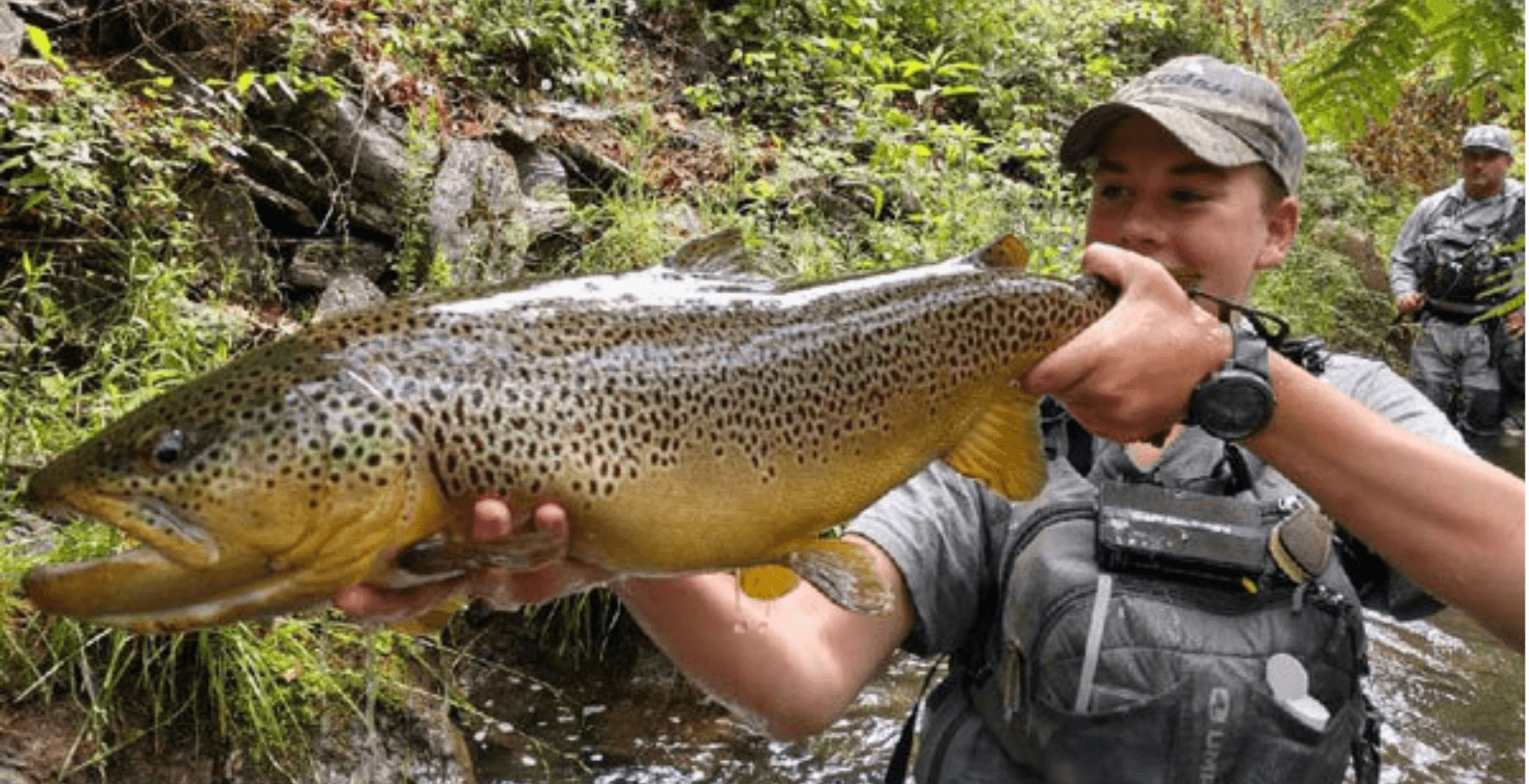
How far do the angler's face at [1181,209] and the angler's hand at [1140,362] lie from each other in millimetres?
772

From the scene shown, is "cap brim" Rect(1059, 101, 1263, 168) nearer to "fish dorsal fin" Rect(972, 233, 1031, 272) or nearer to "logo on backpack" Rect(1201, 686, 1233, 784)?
"fish dorsal fin" Rect(972, 233, 1031, 272)

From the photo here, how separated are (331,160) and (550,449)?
196 inches

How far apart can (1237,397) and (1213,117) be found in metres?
1.11

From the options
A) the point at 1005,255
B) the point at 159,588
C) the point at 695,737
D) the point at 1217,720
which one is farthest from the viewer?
the point at 695,737

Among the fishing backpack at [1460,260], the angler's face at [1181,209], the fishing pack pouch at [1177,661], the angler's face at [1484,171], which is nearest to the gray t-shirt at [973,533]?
the fishing pack pouch at [1177,661]

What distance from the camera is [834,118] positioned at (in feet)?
29.2

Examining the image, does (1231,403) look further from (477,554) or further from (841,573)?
(477,554)

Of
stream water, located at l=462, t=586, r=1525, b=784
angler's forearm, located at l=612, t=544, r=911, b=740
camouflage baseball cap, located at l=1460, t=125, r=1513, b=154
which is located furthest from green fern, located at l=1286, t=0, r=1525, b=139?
camouflage baseball cap, located at l=1460, t=125, r=1513, b=154

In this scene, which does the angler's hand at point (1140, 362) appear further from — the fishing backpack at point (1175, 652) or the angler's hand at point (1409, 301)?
the angler's hand at point (1409, 301)

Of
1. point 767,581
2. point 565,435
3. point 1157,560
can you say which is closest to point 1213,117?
point 1157,560

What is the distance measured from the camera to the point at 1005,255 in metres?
2.17

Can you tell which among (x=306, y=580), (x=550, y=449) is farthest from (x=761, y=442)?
(x=306, y=580)

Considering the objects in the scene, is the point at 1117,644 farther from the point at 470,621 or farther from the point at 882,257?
the point at 882,257

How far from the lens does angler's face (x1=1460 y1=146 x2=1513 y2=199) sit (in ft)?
33.0
